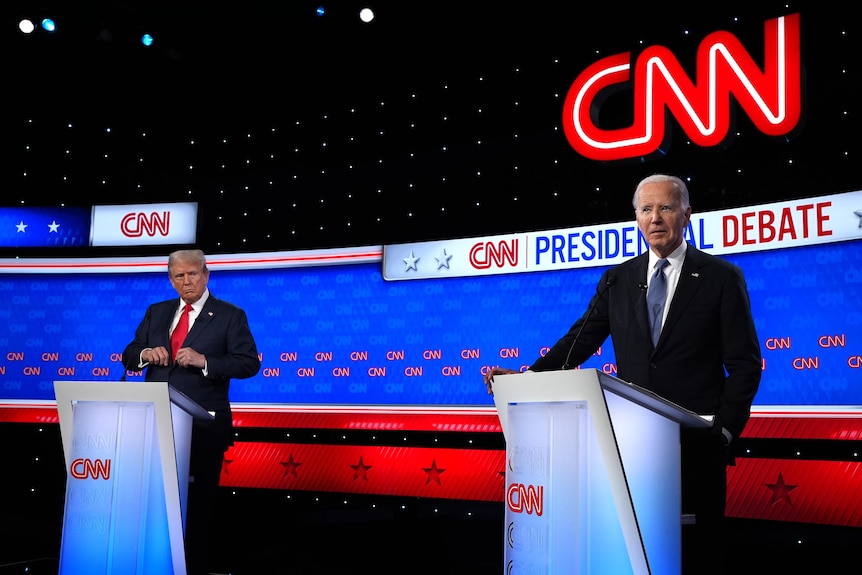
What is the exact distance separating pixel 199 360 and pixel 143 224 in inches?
144

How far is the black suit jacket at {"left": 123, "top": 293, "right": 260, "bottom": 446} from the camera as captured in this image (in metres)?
3.25

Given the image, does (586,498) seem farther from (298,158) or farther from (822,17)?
(298,158)

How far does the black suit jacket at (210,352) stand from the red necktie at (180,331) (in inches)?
1.0

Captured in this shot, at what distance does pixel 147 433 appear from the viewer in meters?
2.83

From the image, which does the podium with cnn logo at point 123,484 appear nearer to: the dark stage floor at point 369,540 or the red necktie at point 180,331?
the red necktie at point 180,331

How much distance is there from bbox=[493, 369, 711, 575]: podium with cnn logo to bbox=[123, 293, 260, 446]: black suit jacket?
177 centimetres

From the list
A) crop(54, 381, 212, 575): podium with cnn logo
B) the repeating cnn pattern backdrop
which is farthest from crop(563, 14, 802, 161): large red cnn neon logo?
crop(54, 381, 212, 575): podium with cnn logo

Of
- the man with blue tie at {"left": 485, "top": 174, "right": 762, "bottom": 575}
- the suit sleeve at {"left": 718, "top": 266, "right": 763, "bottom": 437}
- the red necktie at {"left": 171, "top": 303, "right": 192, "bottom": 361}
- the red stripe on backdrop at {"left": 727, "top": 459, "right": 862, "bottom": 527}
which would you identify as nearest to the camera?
the man with blue tie at {"left": 485, "top": 174, "right": 762, "bottom": 575}

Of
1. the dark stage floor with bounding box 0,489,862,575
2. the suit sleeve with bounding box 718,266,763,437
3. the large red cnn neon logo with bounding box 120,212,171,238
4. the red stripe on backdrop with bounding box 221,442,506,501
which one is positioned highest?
the large red cnn neon logo with bounding box 120,212,171,238

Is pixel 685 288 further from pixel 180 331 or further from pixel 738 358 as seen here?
pixel 180 331

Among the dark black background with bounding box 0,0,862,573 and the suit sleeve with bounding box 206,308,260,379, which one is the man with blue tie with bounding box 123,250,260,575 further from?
the dark black background with bounding box 0,0,862,573

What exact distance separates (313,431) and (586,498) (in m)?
4.30

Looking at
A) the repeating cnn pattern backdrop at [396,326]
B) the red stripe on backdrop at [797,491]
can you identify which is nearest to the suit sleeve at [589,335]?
the repeating cnn pattern backdrop at [396,326]

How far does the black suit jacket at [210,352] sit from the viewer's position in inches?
128
